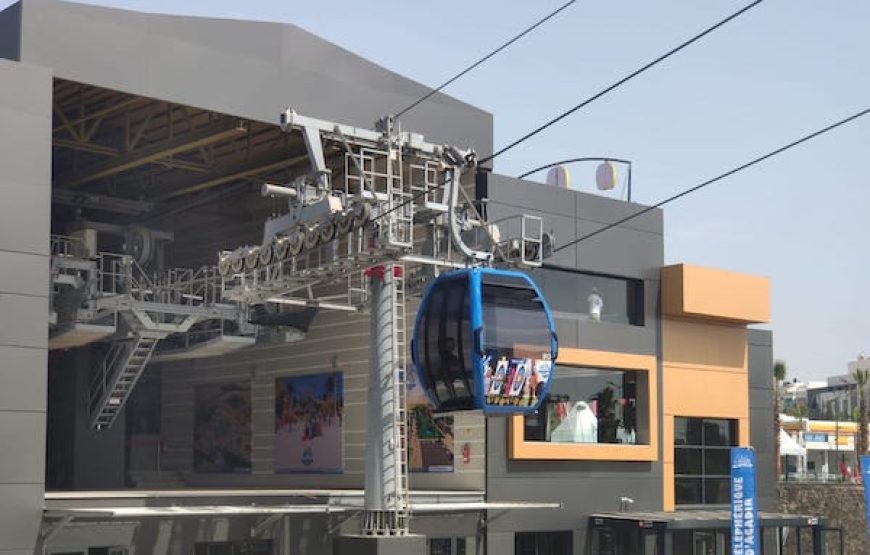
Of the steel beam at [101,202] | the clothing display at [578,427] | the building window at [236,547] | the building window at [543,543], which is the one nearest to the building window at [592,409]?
the clothing display at [578,427]

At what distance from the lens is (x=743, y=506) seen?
28391 millimetres

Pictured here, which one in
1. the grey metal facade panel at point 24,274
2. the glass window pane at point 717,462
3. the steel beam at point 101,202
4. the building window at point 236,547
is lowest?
the building window at point 236,547

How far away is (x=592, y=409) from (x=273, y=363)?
9.36 m

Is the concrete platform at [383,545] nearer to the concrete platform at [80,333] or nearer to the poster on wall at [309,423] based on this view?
the poster on wall at [309,423]

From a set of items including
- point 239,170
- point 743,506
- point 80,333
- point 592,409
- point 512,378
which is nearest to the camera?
point 512,378

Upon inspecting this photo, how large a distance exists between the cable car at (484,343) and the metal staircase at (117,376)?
1174cm

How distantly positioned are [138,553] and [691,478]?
15182 millimetres

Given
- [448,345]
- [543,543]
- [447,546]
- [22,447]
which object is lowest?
[543,543]

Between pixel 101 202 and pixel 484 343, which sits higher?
pixel 101 202

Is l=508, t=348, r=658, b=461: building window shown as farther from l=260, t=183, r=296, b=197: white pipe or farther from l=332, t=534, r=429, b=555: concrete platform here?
l=260, t=183, r=296, b=197: white pipe

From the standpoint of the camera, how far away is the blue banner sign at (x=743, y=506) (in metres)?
28.4

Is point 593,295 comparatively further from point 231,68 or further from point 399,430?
point 231,68

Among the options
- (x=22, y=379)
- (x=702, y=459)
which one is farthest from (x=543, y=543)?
(x=22, y=379)

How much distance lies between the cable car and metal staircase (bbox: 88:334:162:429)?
11.7 m
